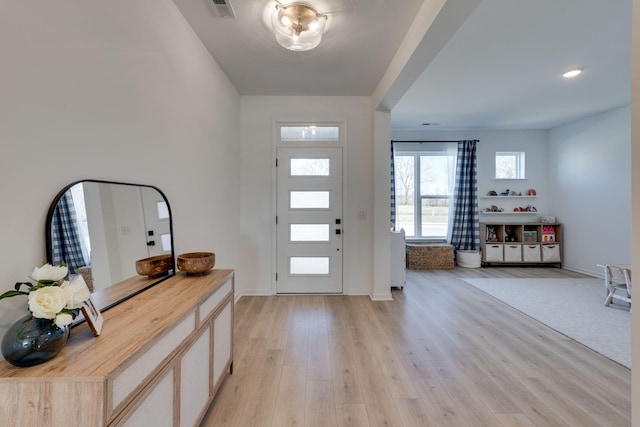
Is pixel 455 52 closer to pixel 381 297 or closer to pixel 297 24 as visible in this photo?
pixel 297 24

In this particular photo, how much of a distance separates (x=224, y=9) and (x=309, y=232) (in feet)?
8.42

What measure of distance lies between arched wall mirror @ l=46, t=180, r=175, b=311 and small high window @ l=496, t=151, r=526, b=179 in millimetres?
6405

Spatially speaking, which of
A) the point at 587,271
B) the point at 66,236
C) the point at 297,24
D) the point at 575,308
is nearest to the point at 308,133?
the point at 297,24

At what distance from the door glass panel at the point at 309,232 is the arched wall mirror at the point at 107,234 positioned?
6.66ft

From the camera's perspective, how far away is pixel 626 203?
13.8 feet

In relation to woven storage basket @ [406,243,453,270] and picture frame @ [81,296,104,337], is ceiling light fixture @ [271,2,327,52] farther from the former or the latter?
woven storage basket @ [406,243,453,270]

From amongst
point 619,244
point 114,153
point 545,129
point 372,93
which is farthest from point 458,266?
point 114,153

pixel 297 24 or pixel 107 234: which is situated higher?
pixel 297 24

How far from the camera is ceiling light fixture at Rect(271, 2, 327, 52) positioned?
196 cm

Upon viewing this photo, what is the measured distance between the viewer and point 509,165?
575 centimetres

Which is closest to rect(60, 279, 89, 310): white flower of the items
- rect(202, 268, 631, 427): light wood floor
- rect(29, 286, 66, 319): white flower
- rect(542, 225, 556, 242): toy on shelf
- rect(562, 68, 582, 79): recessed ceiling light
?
rect(29, 286, 66, 319): white flower

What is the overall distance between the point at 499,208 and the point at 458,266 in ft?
5.08

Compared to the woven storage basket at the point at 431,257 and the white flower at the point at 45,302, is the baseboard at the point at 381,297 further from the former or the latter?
the white flower at the point at 45,302

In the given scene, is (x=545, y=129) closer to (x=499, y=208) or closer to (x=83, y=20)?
(x=499, y=208)
